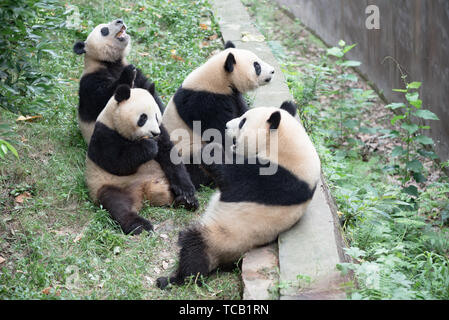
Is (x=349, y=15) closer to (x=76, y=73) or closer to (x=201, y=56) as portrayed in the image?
(x=201, y=56)

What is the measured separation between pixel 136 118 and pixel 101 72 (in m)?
1.26

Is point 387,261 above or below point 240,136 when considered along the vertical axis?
below

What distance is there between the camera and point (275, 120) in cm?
417

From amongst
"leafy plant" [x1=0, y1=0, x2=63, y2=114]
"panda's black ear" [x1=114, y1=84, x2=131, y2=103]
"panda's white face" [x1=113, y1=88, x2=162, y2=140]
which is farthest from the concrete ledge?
"leafy plant" [x1=0, y1=0, x2=63, y2=114]

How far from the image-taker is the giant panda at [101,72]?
5715mm

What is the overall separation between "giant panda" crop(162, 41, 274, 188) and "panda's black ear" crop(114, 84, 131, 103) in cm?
69

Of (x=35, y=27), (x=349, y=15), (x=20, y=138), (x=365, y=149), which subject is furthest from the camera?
(x=349, y=15)

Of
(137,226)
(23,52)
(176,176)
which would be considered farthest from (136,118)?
(23,52)

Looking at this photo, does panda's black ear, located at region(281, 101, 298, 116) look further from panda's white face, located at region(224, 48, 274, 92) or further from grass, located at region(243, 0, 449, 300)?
grass, located at region(243, 0, 449, 300)

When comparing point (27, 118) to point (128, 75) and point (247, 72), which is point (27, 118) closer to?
point (128, 75)
